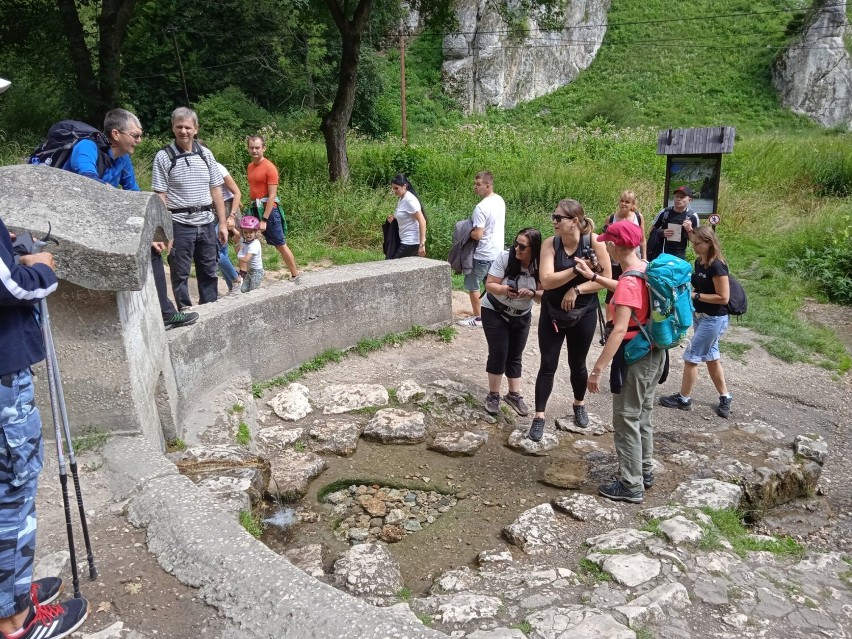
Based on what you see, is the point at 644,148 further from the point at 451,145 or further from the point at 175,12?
the point at 175,12

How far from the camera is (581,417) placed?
5.73 metres

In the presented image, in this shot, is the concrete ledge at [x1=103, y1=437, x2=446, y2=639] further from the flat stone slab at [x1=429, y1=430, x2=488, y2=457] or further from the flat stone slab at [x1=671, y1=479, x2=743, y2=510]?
the flat stone slab at [x1=671, y1=479, x2=743, y2=510]

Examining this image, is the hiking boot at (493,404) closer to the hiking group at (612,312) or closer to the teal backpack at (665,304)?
the hiking group at (612,312)

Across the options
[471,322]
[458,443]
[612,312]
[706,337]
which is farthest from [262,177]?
[706,337]

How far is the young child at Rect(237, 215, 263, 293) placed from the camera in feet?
22.1

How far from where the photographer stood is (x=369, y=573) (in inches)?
137

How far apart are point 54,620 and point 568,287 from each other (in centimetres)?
372

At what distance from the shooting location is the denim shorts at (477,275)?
753cm

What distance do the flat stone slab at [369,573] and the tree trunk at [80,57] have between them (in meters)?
14.4

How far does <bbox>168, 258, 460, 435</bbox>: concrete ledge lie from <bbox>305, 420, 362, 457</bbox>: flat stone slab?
79cm

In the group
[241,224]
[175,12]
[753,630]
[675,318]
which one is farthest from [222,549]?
[175,12]

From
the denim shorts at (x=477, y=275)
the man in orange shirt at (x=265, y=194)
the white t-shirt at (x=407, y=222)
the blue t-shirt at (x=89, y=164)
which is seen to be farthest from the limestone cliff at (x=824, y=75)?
the blue t-shirt at (x=89, y=164)

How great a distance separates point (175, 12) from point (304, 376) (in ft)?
77.3

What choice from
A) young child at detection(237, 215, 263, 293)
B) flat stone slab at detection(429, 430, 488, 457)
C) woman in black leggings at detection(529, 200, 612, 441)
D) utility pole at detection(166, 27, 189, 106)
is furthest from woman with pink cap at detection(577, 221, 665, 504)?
utility pole at detection(166, 27, 189, 106)
